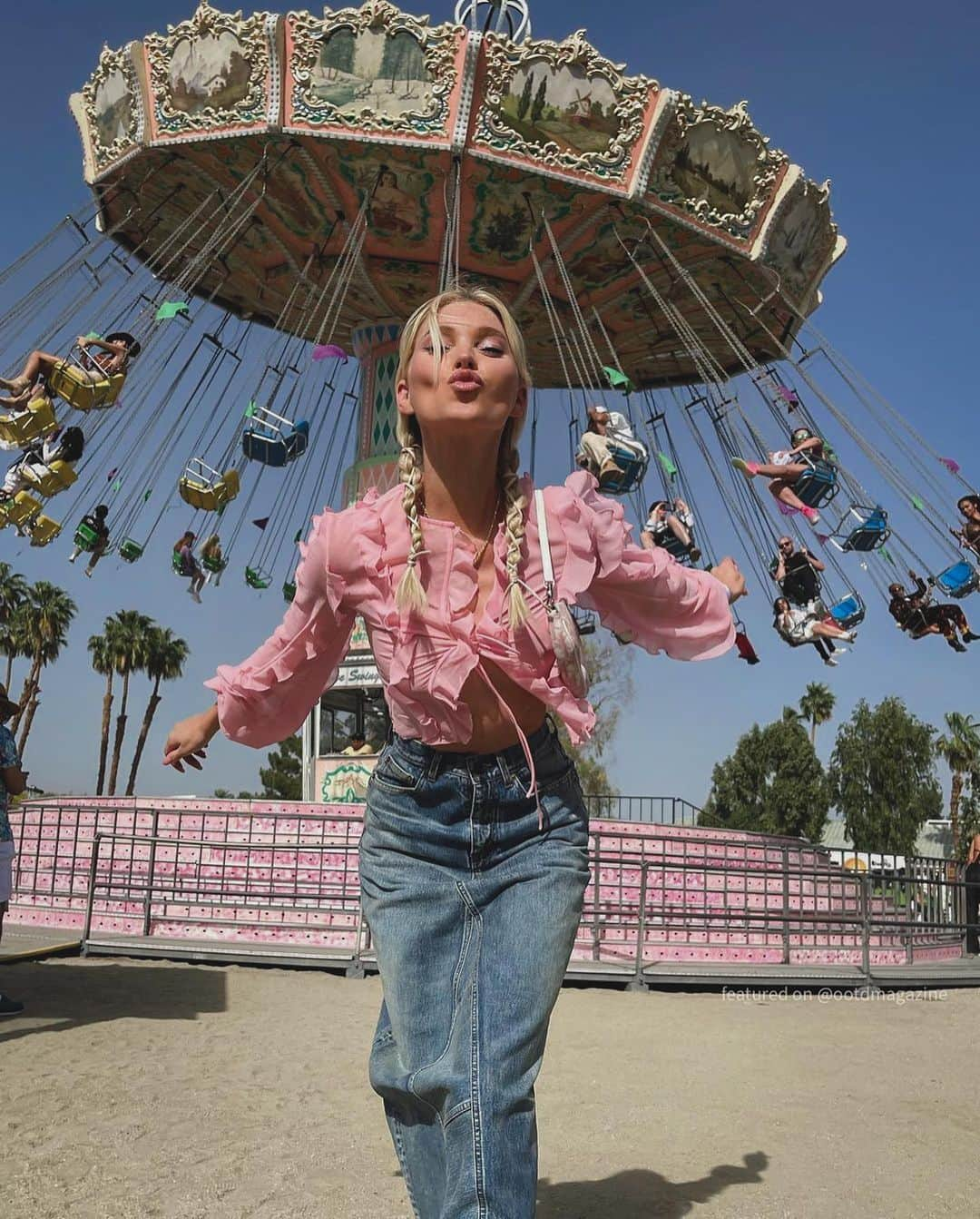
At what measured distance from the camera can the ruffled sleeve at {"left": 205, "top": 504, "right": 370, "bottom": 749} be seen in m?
2.34

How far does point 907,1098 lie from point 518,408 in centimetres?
421

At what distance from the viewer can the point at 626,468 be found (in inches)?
476

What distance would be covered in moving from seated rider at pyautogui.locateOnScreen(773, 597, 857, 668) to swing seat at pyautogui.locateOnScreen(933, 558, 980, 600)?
1175 mm

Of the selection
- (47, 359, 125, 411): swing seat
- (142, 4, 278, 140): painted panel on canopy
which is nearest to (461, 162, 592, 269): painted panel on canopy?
(142, 4, 278, 140): painted panel on canopy

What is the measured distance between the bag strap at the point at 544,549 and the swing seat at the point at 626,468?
969 centimetres

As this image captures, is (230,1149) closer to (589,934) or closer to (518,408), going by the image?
(518,408)

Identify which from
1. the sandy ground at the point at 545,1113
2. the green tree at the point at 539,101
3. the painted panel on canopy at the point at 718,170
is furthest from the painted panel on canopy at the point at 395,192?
the sandy ground at the point at 545,1113

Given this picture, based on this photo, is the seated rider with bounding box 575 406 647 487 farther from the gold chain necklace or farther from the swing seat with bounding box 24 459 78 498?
the gold chain necklace

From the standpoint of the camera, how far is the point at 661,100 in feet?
45.0

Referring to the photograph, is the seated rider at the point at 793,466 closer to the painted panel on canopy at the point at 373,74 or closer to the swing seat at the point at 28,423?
the painted panel on canopy at the point at 373,74

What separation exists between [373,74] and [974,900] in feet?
42.0

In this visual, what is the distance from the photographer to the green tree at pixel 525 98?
1363 cm

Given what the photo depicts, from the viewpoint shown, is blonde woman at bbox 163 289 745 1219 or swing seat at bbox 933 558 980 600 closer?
blonde woman at bbox 163 289 745 1219

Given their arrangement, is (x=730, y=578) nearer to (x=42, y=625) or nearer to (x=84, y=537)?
(x=84, y=537)
